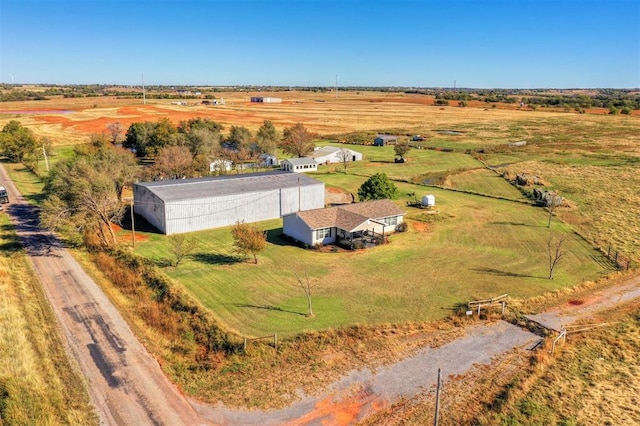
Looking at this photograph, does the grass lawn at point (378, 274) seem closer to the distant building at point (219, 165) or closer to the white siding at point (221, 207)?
the white siding at point (221, 207)

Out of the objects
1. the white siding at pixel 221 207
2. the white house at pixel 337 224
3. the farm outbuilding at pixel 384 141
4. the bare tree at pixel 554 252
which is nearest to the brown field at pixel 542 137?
the bare tree at pixel 554 252

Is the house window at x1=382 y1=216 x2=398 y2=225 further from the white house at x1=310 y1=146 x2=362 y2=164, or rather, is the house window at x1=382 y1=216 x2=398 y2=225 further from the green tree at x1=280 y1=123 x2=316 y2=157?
the green tree at x1=280 y1=123 x2=316 y2=157

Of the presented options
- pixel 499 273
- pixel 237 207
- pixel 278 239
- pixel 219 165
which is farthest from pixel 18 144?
pixel 499 273

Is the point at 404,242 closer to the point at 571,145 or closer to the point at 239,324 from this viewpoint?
the point at 239,324

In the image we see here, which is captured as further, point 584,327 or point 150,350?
point 584,327

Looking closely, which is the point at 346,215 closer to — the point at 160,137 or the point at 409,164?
the point at 409,164

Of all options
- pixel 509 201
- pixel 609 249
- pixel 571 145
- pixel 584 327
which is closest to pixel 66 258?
pixel 584 327
